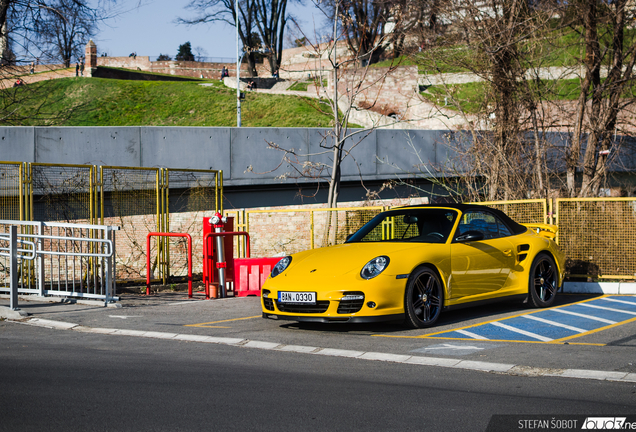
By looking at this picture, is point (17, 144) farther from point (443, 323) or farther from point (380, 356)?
point (380, 356)

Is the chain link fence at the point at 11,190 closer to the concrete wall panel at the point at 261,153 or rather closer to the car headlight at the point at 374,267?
the concrete wall panel at the point at 261,153

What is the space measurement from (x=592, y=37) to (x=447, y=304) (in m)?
11.5

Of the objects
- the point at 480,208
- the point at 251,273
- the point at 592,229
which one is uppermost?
the point at 480,208

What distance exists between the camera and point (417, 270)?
769cm

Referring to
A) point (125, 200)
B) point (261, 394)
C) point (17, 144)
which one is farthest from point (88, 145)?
point (261, 394)

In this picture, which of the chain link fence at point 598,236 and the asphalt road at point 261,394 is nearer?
the asphalt road at point 261,394

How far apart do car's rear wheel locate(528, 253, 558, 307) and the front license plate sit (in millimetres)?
3618

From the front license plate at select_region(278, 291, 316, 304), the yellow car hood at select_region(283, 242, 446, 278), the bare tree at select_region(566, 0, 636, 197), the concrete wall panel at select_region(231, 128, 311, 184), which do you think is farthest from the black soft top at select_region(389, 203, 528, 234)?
the bare tree at select_region(566, 0, 636, 197)

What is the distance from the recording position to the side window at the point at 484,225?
344 inches

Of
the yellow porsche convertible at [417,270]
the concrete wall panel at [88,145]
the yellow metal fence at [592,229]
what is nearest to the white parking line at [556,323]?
the yellow porsche convertible at [417,270]

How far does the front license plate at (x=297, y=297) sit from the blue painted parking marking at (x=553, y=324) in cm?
137

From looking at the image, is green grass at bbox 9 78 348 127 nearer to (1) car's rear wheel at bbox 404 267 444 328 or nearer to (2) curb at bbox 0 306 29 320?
(2) curb at bbox 0 306 29 320

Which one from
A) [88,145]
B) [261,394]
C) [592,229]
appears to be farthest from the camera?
[88,145]

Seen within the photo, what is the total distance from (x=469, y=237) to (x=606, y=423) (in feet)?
14.9
